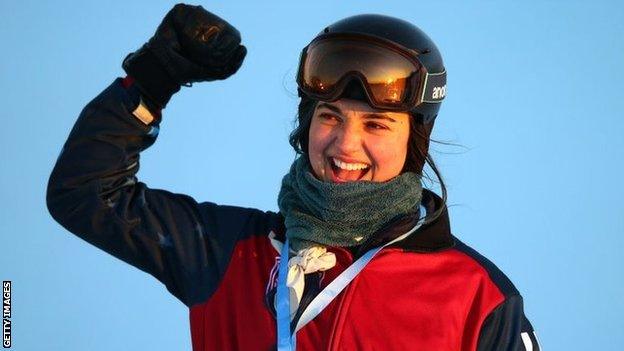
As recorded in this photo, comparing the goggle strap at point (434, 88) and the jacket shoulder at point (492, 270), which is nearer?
the jacket shoulder at point (492, 270)

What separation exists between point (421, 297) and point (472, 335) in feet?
0.82

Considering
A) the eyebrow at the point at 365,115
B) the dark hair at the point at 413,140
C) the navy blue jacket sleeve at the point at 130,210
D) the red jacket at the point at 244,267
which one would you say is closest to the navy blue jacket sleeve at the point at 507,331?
the red jacket at the point at 244,267

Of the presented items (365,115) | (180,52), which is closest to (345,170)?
(365,115)

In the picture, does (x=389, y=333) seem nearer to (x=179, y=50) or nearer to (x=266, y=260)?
(x=266, y=260)

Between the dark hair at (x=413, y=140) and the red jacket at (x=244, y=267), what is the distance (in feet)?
0.91

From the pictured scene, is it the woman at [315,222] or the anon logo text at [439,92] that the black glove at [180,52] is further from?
the anon logo text at [439,92]

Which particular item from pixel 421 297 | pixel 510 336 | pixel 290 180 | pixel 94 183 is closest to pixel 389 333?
pixel 421 297

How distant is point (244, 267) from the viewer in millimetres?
4785

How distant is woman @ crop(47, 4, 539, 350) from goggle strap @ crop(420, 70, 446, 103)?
0.08ft

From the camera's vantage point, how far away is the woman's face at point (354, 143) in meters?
4.72

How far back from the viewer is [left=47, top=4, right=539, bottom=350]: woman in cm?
455

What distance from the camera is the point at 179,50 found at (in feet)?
15.3

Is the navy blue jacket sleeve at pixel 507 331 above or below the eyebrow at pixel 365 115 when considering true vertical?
below

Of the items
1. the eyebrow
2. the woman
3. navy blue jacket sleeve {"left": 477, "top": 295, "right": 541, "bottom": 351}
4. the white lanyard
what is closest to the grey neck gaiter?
the woman
